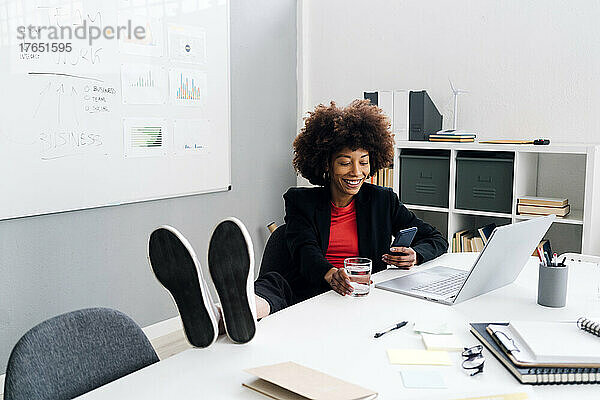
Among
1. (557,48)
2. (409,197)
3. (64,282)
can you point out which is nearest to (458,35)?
(557,48)

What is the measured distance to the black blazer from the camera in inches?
85.0

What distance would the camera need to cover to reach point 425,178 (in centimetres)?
354

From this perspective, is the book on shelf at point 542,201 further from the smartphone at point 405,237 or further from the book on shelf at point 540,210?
the smartphone at point 405,237

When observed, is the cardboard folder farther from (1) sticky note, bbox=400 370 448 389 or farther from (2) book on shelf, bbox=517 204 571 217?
(2) book on shelf, bbox=517 204 571 217

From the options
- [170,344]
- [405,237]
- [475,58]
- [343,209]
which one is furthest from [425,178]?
[170,344]

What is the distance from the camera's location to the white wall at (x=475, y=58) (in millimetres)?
3346

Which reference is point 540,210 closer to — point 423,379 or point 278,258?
point 278,258

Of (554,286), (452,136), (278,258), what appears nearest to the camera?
(554,286)

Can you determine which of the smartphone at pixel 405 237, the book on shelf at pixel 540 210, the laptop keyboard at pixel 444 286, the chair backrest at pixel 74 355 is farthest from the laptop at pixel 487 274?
the book on shelf at pixel 540 210

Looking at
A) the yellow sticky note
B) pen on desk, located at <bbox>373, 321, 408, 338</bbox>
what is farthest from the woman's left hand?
the yellow sticky note

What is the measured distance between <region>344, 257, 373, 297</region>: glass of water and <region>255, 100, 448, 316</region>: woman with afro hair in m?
0.28

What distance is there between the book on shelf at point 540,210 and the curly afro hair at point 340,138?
44.6 inches

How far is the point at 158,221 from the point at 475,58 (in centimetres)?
208

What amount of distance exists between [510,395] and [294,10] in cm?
352
